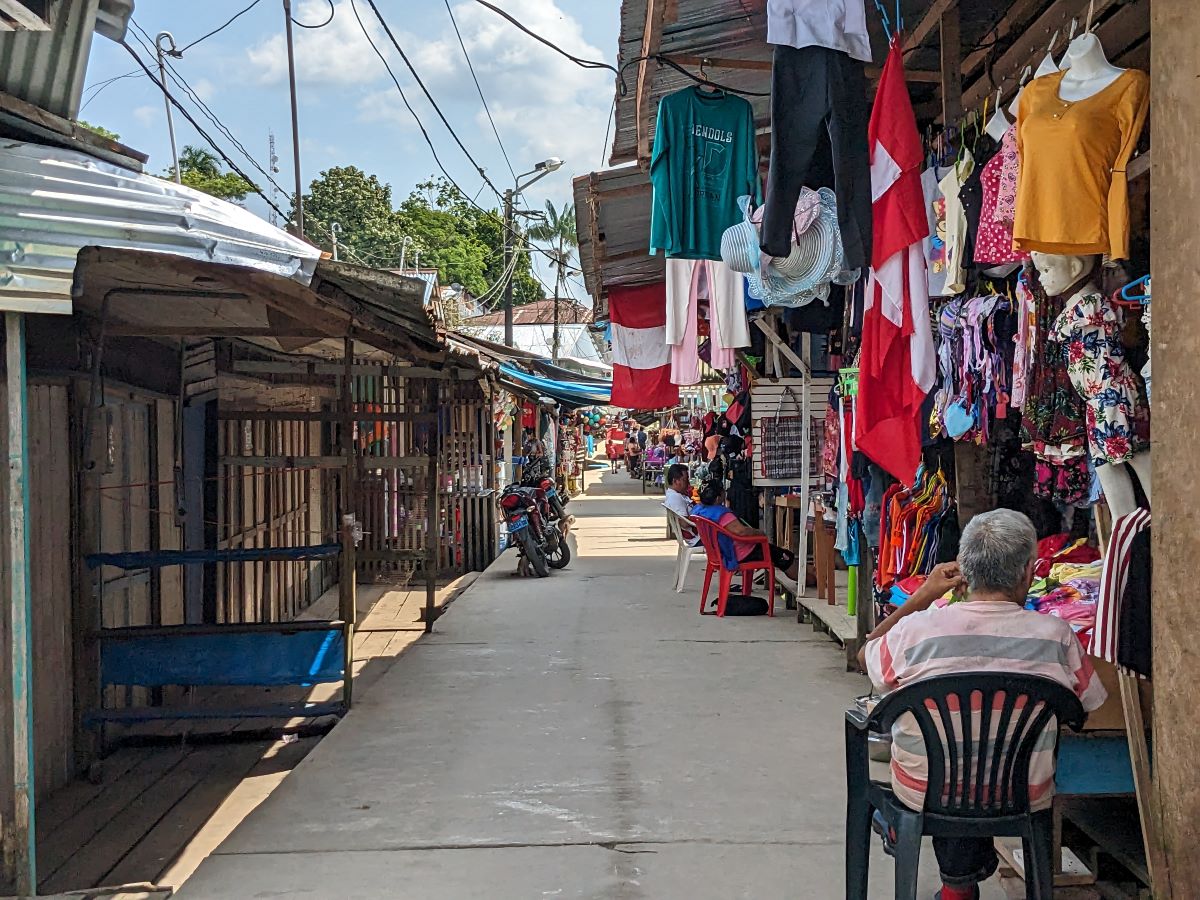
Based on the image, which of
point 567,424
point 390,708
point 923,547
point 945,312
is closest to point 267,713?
point 390,708

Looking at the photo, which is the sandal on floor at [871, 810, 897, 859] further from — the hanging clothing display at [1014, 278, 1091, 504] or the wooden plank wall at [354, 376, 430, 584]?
the wooden plank wall at [354, 376, 430, 584]

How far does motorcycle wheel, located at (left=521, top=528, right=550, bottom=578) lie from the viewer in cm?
1297

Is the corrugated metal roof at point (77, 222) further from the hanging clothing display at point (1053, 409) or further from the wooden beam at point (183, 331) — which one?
the hanging clothing display at point (1053, 409)

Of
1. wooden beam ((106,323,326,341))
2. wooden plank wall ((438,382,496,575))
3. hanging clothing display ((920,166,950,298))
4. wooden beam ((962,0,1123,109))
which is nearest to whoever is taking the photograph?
wooden beam ((962,0,1123,109))

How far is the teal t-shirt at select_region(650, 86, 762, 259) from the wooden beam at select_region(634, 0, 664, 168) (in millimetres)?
219

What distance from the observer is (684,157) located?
6.43 meters

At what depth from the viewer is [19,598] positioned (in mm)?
3824

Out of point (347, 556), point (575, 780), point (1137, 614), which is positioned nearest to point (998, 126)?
point (1137, 614)

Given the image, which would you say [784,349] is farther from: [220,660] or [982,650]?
[982,650]

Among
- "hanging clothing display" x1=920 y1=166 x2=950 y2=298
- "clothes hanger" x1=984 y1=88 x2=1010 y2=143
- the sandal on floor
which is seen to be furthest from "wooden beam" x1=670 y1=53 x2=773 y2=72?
the sandal on floor

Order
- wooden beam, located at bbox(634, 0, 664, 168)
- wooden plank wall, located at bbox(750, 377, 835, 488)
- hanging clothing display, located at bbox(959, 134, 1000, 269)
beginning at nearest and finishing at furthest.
→ hanging clothing display, located at bbox(959, 134, 1000, 269), wooden beam, located at bbox(634, 0, 664, 168), wooden plank wall, located at bbox(750, 377, 835, 488)

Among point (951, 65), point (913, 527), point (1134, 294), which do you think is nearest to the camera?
point (1134, 294)

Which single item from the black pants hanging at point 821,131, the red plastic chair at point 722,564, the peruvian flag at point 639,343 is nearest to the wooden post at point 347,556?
the black pants hanging at point 821,131

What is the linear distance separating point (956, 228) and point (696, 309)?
4789mm
